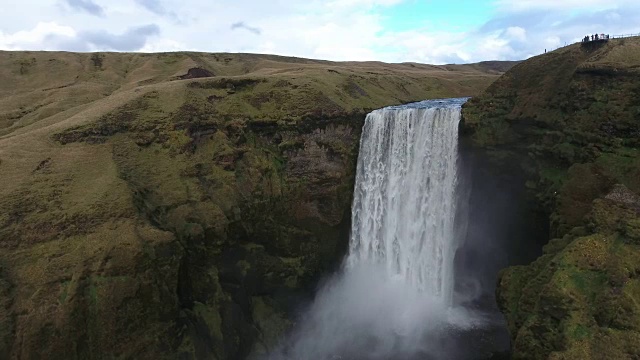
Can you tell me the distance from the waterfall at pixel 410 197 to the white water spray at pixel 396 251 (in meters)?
0.07

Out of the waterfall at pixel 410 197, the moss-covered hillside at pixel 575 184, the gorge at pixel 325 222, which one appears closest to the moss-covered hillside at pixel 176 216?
the gorge at pixel 325 222

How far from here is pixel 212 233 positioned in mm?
27922

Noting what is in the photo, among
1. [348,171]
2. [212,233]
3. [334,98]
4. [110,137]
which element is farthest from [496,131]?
[110,137]

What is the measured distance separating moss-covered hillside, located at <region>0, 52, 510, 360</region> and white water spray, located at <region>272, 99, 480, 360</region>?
5.59 ft

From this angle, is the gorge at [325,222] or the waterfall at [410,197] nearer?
the gorge at [325,222]

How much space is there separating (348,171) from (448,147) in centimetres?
825

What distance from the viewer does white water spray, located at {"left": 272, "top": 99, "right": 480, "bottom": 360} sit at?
93.7 feet

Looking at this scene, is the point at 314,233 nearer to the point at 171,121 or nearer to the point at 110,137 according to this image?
the point at 171,121

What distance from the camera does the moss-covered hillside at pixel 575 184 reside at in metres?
18.0

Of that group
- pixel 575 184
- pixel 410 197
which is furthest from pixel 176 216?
pixel 575 184

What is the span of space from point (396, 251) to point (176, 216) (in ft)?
53.9

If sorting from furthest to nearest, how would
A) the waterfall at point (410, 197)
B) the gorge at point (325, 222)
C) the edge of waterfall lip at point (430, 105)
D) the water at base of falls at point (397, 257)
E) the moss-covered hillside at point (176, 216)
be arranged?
the edge of waterfall lip at point (430, 105) < the waterfall at point (410, 197) < the water at base of falls at point (397, 257) < the moss-covered hillside at point (176, 216) < the gorge at point (325, 222)

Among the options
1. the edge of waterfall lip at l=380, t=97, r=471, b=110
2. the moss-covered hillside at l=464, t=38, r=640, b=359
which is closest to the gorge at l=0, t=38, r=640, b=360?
the moss-covered hillside at l=464, t=38, r=640, b=359

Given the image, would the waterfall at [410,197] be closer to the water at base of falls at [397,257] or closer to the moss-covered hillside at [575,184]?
the water at base of falls at [397,257]
